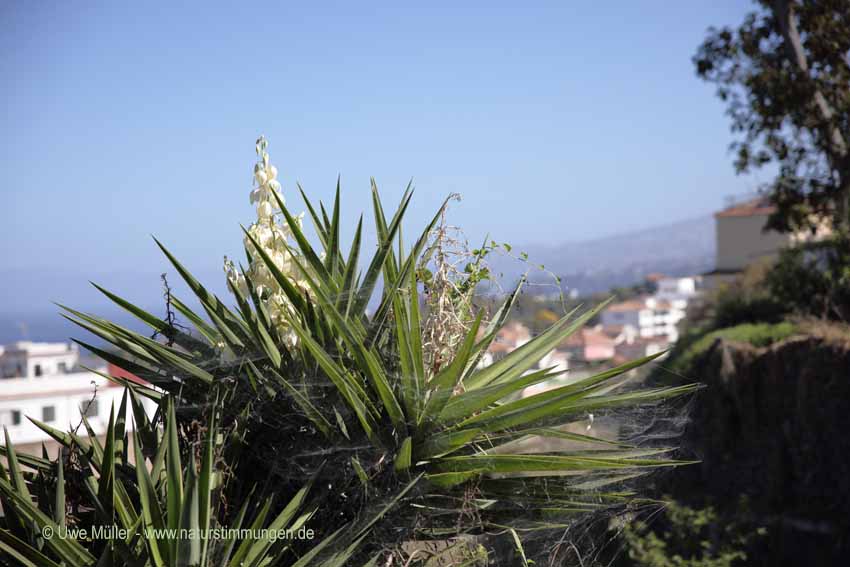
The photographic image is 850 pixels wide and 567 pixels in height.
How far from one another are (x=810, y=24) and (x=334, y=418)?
13085 millimetres

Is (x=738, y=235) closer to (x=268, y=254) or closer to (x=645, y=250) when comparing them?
(x=268, y=254)

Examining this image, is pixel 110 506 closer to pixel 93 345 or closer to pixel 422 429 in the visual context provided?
pixel 93 345

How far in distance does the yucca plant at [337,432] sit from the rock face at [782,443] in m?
8.16

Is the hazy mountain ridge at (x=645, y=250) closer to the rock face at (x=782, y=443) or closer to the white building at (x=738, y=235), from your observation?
the white building at (x=738, y=235)

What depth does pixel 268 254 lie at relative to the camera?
2311 mm

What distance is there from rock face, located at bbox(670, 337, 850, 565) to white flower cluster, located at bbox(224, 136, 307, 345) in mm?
8211

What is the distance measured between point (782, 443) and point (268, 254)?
442 inches

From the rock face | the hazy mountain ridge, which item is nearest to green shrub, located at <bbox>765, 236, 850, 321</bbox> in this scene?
the rock face

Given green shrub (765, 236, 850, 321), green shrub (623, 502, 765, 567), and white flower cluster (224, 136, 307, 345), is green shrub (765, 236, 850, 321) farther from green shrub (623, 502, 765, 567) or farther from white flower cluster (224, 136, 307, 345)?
white flower cluster (224, 136, 307, 345)

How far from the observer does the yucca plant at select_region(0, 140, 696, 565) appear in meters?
1.83

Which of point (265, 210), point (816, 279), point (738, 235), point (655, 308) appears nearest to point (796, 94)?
point (816, 279)

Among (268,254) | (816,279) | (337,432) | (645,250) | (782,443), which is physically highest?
(268,254)

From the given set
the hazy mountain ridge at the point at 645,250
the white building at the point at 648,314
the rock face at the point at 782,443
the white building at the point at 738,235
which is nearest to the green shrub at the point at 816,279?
the rock face at the point at 782,443

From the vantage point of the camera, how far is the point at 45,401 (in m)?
18.0
